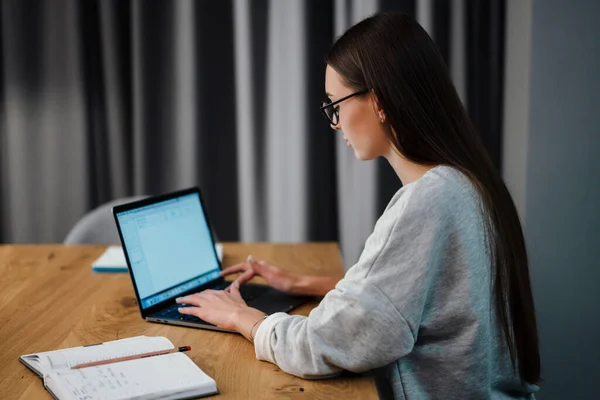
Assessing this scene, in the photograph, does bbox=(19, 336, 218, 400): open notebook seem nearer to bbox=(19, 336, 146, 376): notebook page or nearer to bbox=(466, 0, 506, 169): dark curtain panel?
bbox=(19, 336, 146, 376): notebook page

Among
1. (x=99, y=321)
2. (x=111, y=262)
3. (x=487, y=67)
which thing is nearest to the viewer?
(x=99, y=321)

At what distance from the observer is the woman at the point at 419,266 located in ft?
3.63

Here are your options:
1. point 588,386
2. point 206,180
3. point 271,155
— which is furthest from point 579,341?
point 206,180

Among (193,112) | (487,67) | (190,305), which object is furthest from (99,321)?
(487,67)

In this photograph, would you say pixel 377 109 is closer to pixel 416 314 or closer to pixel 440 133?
pixel 440 133

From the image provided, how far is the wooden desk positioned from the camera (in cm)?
114

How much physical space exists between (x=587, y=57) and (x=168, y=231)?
1.57m

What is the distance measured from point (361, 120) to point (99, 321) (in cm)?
67

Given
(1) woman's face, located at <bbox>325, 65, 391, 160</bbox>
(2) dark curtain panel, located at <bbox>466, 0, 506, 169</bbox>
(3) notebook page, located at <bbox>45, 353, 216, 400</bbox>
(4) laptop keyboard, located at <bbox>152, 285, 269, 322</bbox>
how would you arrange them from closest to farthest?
(3) notebook page, located at <bbox>45, 353, 216, 400</bbox> → (1) woman's face, located at <bbox>325, 65, 391, 160</bbox> → (4) laptop keyboard, located at <bbox>152, 285, 269, 322</bbox> → (2) dark curtain panel, located at <bbox>466, 0, 506, 169</bbox>

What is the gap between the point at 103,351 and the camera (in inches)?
49.1

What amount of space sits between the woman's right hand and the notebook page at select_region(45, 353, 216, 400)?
1.43 feet

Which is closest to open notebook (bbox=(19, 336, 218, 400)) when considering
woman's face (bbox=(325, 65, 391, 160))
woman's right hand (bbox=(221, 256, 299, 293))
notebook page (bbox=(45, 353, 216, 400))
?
notebook page (bbox=(45, 353, 216, 400))

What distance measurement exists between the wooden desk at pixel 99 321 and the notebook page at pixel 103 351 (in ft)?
0.13

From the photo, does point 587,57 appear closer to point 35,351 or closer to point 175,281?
point 175,281
